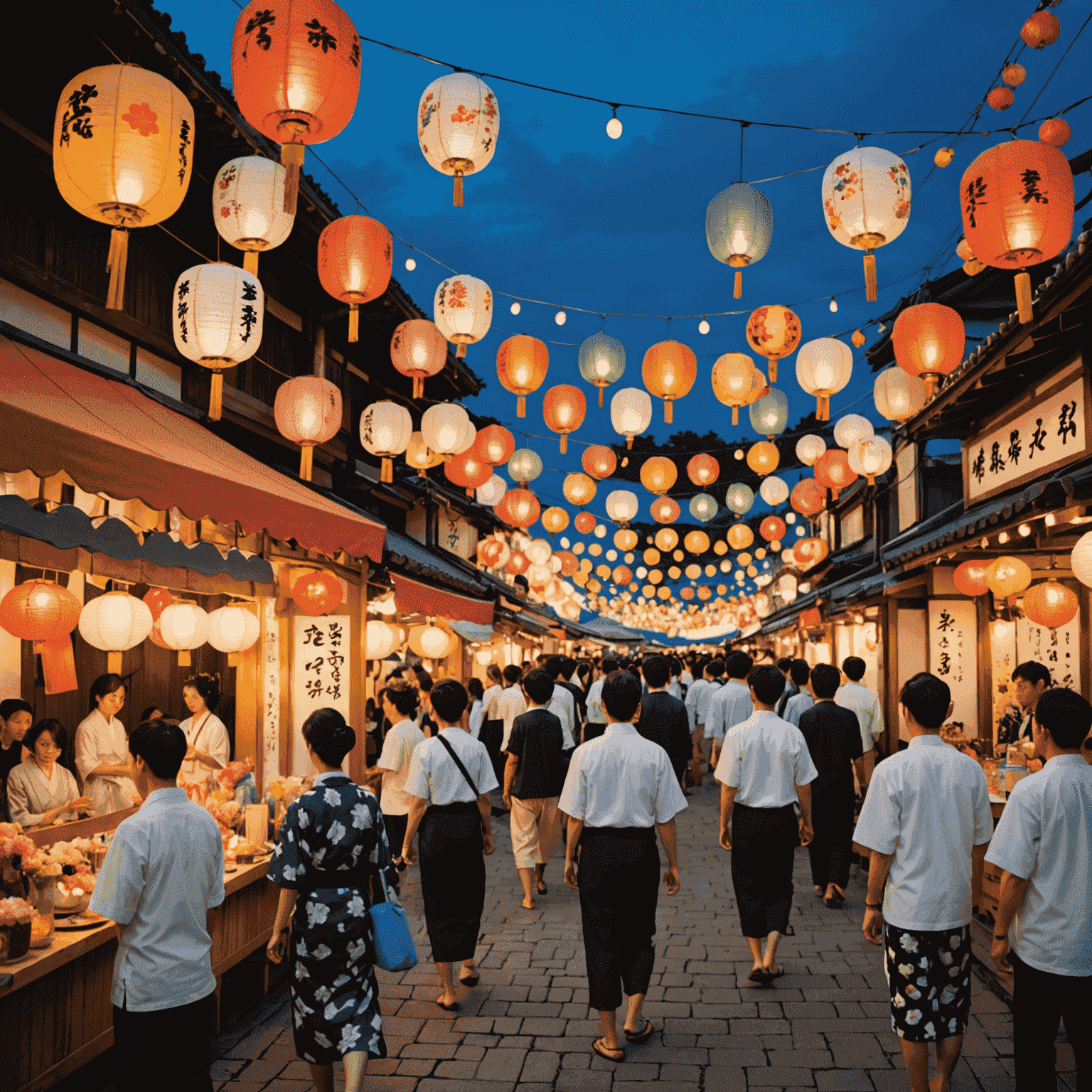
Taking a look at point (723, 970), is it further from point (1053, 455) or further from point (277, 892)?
point (1053, 455)

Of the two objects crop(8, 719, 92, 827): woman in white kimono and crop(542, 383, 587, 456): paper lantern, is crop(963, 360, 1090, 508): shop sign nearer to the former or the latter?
crop(542, 383, 587, 456): paper lantern

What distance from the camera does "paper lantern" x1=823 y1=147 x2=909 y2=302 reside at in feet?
25.9

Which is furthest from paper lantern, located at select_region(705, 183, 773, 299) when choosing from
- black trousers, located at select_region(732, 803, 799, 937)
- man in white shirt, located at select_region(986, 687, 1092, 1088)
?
man in white shirt, located at select_region(986, 687, 1092, 1088)

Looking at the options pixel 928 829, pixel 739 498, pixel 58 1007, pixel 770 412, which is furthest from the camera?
pixel 739 498

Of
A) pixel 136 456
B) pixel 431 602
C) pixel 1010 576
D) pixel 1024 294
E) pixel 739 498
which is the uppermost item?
pixel 739 498

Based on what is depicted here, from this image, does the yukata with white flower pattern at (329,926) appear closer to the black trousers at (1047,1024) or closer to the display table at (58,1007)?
the display table at (58,1007)

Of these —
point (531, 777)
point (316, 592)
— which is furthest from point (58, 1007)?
point (316, 592)

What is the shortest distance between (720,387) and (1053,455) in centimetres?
396

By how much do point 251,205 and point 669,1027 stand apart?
23.9 feet

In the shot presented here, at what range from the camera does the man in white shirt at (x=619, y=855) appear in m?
5.84

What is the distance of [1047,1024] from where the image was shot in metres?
4.31

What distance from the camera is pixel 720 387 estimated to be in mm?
11805

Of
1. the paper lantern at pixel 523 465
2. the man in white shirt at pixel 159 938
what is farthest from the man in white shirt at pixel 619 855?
the paper lantern at pixel 523 465

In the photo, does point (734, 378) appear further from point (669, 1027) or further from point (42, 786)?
point (42, 786)
